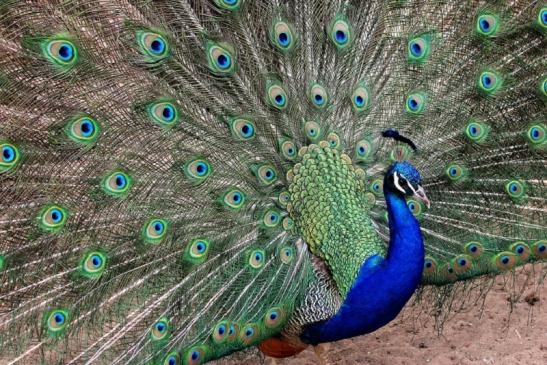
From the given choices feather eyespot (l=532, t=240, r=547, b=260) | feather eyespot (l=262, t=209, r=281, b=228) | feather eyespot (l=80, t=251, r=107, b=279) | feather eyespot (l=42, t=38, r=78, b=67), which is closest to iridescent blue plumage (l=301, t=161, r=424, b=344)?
feather eyespot (l=262, t=209, r=281, b=228)

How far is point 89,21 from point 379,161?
52.0 inches

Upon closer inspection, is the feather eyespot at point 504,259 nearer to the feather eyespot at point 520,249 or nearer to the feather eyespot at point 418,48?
the feather eyespot at point 520,249

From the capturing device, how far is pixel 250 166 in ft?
8.88

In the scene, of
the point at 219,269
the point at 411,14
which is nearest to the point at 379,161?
the point at 411,14

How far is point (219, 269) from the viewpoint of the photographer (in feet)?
8.73

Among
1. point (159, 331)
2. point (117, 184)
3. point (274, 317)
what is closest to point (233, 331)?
point (274, 317)

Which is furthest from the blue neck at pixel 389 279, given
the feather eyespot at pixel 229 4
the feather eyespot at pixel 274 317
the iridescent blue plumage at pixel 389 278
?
the feather eyespot at pixel 229 4

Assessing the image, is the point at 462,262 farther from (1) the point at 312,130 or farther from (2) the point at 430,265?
(1) the point at 312,130

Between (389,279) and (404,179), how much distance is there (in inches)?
16.9

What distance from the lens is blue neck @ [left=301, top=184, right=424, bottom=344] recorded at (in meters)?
2.55

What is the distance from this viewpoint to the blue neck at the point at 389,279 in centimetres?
255

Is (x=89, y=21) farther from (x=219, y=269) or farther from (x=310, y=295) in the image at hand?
(x=310, y=295)

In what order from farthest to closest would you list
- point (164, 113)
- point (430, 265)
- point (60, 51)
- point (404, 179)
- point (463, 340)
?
point (463, 340) → point (430, 265) → point (164, 113) → point (404, 179) → point (60, 51)

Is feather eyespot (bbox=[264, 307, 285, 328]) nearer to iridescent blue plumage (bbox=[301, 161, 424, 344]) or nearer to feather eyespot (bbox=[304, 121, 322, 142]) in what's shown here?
iridescent blue plumage (bbox=[301, 161, 424, 344])
